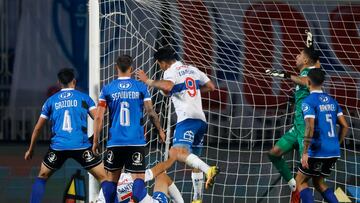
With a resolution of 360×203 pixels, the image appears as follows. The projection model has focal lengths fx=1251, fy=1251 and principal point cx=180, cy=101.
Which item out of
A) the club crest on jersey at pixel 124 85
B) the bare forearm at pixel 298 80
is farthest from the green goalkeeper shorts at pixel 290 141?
the club crest on jersey at pixel 124 85

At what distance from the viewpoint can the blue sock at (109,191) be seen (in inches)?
466

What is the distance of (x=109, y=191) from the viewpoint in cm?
1183

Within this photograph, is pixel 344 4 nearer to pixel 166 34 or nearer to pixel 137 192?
pixel 166 34

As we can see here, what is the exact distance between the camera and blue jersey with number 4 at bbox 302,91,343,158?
1202cm

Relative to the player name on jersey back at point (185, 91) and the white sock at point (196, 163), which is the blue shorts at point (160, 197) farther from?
the player name on jersey back at point (185, 91)

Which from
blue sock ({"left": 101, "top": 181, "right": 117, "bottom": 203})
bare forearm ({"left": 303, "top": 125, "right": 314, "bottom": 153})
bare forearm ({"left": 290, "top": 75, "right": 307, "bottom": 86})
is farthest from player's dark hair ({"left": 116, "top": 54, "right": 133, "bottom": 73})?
bare forearm ({"left": 303, "top": 125, "right": 314, "bottom": 153})

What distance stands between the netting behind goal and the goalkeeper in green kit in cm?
161

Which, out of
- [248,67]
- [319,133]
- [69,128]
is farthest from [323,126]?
→ [248,67]

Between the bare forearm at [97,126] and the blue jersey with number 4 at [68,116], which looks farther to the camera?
the blue jersey with number 4 at [68,116]

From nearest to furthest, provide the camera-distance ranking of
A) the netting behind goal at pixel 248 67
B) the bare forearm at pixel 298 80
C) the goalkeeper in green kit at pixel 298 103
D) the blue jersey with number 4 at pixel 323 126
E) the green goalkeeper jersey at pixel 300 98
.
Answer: the blue jersey with number 4 at pixel 323 126
the bare forearm at pixel 298 80
the goalkeeper in green kit at pixel 298 103
the green goalkeeper jersey at pixel 300 98
the netting behind goal at pixel 248 67

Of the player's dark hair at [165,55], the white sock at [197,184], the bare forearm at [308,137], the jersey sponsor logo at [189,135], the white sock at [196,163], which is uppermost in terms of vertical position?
the player's dark hair at [165,55]

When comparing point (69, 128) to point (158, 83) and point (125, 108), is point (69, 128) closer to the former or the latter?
point (125, 108)

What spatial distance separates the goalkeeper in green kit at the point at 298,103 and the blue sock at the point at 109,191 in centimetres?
193

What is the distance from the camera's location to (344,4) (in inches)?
590
